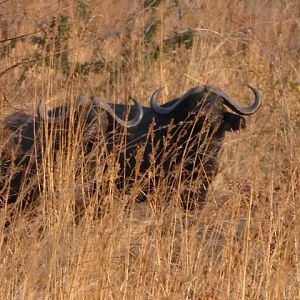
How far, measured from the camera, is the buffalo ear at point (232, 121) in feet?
25.4

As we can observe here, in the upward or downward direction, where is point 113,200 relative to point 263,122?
downward

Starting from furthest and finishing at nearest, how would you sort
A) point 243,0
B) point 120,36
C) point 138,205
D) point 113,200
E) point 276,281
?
point 243,0 → point 120,36 → point 138,205 → point 113,200 → point 276,281

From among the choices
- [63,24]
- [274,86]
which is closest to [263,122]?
[274,86]

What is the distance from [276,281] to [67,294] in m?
0.97

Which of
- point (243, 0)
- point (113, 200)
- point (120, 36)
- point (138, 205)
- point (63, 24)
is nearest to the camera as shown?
point (113, 200)

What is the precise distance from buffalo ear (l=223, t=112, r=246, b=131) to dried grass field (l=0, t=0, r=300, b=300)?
0.24 meters

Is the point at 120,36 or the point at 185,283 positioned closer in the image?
the point at 185,283

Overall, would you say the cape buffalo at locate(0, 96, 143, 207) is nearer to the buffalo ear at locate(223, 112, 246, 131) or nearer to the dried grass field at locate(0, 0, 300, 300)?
the dried grass field at locate(0, 0, 300, 300)

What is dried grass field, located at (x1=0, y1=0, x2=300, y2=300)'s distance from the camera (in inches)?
170

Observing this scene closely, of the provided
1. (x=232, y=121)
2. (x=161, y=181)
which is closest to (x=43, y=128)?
(x=161, y=181)

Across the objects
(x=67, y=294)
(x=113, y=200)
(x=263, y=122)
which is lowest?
(x=67, y=294)

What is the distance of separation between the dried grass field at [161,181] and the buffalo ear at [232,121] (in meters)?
0.24

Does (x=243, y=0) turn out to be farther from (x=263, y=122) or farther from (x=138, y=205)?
(x=138, y=205)

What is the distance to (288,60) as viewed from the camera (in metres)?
9.67
